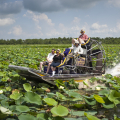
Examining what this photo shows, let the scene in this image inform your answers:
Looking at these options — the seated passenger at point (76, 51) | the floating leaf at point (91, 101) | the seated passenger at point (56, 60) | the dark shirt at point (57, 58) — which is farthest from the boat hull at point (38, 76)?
the floating leaf at point (91, 101)

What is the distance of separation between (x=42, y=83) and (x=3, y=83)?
1.25 metres

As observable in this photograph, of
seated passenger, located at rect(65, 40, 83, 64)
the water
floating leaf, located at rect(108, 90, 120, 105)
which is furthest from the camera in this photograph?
the water

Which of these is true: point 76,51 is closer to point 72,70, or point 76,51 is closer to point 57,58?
point 72,70

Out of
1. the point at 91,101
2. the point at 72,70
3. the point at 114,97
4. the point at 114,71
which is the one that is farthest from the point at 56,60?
the point at 114,71

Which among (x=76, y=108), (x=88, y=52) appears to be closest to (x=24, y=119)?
(x=76, y=108)

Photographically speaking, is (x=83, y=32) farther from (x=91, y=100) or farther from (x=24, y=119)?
(x=24, y=119)

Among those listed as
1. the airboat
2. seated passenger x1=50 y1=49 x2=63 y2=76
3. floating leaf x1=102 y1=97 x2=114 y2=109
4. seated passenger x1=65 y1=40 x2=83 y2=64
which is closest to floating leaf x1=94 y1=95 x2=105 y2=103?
floating leaf x1=102 y1=97 x2=114 y2=109

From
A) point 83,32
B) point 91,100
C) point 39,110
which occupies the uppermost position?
point 83,32

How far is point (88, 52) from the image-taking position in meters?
5.99

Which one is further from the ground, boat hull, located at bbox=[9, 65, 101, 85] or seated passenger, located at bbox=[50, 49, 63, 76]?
seated passenger, located at bbox=[50, 49, 63, 76]

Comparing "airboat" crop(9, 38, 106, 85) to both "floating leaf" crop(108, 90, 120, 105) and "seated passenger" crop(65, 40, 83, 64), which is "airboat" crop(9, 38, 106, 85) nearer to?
"seated passenger" crop(65, 40, 83, 64)

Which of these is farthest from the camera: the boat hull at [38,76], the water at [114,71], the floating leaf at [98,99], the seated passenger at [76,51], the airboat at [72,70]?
the water at [114,71]

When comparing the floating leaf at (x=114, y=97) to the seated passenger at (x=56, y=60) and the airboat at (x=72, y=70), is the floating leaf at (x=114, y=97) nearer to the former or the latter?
the airboat at (x=72, y=70)

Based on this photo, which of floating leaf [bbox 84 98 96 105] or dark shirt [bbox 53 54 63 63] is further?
dark shirt [bbox 53 54 63 63]
